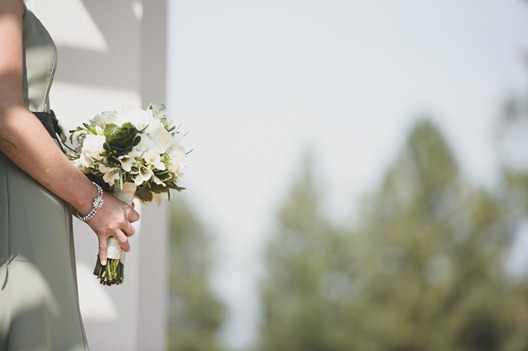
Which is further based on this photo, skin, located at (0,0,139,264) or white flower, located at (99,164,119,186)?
white flower, located at (99,164,119,186)

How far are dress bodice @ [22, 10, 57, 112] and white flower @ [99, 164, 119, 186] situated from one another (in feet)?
0.61

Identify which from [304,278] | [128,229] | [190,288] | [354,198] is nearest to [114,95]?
[128,229]

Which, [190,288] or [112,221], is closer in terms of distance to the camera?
[112,221]

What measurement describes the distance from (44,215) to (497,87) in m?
22.9

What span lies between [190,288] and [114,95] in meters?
17.4

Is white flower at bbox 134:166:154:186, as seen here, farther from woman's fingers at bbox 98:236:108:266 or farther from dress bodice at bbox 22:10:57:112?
dress bodice at bbox 22:10:57:112

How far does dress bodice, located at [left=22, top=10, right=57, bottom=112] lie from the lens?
5.11 feet

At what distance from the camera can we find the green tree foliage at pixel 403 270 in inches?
729

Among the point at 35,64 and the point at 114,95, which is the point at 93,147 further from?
the point at 114,95

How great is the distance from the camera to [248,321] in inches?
747

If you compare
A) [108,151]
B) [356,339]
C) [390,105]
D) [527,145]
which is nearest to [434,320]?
[356,339]

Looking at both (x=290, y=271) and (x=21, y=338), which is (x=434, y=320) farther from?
(x=21, y=338)

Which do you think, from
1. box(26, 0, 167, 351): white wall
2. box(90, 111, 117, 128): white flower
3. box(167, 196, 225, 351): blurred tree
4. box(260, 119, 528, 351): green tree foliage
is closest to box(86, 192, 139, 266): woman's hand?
box(90, 111, 117, 128): white flower

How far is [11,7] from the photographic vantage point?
1.48 meters
